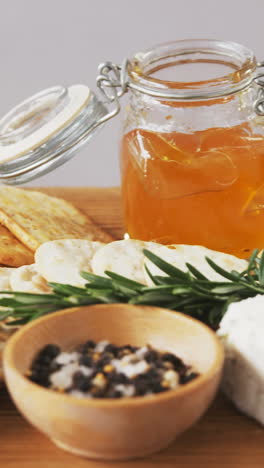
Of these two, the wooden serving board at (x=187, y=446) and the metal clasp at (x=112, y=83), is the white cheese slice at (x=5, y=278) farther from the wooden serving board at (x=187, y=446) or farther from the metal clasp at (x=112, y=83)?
the metal clasp at (x=112, y=83)

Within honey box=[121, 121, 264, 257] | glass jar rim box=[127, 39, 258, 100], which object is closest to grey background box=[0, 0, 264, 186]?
glass jar rim box=[127, 39, 258, 100]

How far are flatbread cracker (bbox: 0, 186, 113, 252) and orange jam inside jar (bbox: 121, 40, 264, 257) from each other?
0.58ft

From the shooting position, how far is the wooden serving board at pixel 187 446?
3.18 ft

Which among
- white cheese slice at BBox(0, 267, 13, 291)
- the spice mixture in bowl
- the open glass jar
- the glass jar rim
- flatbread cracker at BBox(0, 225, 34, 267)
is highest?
the glass jar rim

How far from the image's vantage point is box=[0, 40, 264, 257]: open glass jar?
1.38 meters

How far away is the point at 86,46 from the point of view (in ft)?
9.88

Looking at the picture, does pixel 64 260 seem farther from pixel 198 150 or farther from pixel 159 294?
pixel 198 150

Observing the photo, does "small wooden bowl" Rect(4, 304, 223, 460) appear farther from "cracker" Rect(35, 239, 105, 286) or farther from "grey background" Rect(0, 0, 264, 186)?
"grey background" Rect(0, 0, 264, 186)

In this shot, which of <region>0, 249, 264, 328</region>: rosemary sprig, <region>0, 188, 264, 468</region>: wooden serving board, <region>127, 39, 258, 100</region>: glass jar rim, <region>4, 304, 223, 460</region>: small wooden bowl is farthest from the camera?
<region>127, 39, 258, 100</region>: glass jar rim

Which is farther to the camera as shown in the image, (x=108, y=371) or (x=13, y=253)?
(x=13, y=253)

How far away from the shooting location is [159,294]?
3.64 feet

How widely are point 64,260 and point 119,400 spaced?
0.44 metres

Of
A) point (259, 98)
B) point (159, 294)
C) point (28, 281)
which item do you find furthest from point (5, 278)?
point (259, 98)

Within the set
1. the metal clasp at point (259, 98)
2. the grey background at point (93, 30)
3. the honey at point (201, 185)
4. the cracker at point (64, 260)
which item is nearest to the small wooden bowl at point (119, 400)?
the cracker at point (64, 260)
